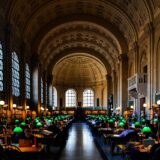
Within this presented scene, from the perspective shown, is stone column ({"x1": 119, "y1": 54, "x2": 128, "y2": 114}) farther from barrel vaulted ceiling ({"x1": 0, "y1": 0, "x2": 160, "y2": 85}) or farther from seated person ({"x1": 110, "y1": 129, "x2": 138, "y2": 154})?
seated person ({"x1": 110, "y1": 129, "x2": 138, "y2": 154})

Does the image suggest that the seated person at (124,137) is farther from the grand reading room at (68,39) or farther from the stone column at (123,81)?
the stone column at (123,81)

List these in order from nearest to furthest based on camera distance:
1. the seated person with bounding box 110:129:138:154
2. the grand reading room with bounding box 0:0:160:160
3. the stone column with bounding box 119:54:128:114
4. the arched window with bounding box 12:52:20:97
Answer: the seated person with bounding box 110:129:138:154, the grand reading room with bounding box 0:0:160:160, the arched window with bounding box 12:52:20:97, the stone column with bounding box 119:54:128:114

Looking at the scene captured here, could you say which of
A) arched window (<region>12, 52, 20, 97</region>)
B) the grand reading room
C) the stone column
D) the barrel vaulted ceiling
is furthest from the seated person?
the stone column

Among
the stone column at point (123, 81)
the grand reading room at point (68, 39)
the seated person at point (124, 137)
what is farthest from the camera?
Answer: the stone column at point (123, 81)

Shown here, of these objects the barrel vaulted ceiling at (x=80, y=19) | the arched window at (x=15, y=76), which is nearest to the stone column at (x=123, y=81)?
the barrel vaulted ceiling at (x=80, y=19)

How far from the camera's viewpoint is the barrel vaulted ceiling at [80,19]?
29.8 meters

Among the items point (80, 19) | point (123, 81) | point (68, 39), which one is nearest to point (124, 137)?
point (123, 81)

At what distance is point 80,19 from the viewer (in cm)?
4003

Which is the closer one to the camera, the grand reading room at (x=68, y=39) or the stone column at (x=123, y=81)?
the grand reading room at (x=68, y=39)

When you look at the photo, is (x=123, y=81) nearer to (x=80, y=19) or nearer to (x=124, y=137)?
(x=80, y=19)

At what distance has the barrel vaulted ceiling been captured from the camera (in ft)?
97.8

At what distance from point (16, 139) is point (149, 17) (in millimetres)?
18542

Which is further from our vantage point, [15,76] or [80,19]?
[80,19]

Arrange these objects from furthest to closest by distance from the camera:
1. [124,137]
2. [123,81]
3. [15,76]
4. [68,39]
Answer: [68,39] → [123,81] → [15,76] → [124,137]
